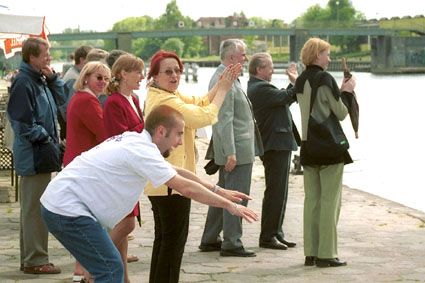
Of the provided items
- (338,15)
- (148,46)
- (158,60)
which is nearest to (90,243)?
(158,60)

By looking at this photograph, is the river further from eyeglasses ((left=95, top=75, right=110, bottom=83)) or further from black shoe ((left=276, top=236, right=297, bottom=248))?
eyeglasses ((left=95, top=75, right=110, bottom=83))

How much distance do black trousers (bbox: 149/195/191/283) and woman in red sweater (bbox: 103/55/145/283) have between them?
587mm

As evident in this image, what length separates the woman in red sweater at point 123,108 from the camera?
584cm

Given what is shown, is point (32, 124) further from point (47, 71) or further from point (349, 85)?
point (349, 85)

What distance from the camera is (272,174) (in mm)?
7781

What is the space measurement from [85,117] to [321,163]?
191cm

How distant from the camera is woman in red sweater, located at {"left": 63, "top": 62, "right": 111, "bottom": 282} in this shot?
20.0 feet

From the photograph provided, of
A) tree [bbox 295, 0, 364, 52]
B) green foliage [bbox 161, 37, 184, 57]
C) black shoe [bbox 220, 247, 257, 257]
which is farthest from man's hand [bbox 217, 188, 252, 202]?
green foliage [bbox 161, 37, 184, 57]

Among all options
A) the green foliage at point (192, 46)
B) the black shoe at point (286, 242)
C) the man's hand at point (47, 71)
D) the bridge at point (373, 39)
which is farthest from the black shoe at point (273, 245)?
the green foliage at point (192, 46)

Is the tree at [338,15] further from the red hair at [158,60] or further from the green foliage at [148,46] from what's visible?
the red hair at [158,60]

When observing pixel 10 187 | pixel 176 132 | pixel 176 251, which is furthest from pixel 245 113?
pixel 10 187

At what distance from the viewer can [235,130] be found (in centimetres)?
720

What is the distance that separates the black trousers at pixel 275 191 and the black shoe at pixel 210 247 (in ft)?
1.52

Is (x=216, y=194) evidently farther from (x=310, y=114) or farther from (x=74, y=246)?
(x=310, y=114)
